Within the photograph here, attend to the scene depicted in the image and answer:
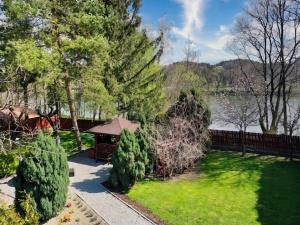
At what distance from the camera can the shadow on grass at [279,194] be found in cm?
1257

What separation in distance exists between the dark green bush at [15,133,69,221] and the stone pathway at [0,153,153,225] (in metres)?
1.50

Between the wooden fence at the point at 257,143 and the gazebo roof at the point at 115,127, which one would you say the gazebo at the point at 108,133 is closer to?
the gazebo roof at the point at 115,127

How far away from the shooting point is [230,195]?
587 inches

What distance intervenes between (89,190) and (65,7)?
10.5 m

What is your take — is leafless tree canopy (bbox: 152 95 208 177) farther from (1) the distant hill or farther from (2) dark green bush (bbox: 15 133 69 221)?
(1) the distant hill

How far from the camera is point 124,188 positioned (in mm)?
15820

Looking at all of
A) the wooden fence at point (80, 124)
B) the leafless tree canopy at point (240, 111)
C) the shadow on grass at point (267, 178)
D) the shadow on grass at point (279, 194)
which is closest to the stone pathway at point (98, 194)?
the shadow on grass at point (279, 194)

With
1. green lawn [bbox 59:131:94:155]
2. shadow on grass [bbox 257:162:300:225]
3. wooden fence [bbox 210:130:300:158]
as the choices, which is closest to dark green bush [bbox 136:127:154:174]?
shadow on grass [bbox 257:162:300:225]

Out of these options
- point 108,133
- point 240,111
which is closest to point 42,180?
point 108,133

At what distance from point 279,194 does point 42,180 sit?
981 cm

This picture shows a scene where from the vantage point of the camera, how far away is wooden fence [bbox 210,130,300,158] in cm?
2023

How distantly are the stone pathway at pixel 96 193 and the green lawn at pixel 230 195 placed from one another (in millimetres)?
910

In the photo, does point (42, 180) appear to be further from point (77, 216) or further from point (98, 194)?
point (98, 194)

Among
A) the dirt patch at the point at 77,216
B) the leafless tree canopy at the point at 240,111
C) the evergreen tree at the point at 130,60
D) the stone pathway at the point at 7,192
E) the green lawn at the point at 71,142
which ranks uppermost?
the evergreen tree at the point at 130,60
